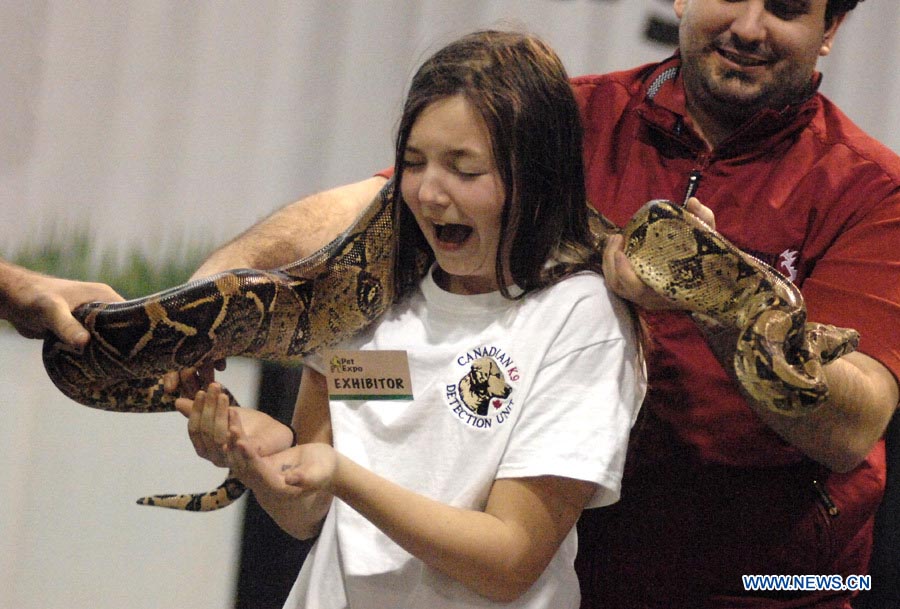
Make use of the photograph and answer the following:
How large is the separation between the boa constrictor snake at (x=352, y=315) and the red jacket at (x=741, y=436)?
254 millimetres

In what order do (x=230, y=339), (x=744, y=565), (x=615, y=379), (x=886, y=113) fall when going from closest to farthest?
(x=615, y=379), (x=230, y=339), (x=744, y=565), (x=886, y=113)

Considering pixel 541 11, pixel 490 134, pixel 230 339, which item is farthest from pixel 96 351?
pixel 541 11

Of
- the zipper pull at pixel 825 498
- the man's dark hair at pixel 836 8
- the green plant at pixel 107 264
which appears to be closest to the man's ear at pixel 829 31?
the man's dark hair at pixel 836 8

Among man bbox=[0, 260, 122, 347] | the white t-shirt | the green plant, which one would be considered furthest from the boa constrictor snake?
the green plant

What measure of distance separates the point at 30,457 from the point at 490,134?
181cm

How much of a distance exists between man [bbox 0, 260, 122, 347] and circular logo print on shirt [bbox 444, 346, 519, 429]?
0.62m

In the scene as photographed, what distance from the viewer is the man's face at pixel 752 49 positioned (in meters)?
1.89

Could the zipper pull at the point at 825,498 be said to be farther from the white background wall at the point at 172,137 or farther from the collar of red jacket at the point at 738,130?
the white background wall at the point at 172,137

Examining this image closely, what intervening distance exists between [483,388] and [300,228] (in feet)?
2.66

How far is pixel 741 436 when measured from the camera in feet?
6.03

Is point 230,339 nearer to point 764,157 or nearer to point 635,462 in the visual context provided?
point 635,462

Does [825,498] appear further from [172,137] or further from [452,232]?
[172,137]

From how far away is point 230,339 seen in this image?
162cm

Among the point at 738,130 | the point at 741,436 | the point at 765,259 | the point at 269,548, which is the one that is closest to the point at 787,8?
the point at 738,130
